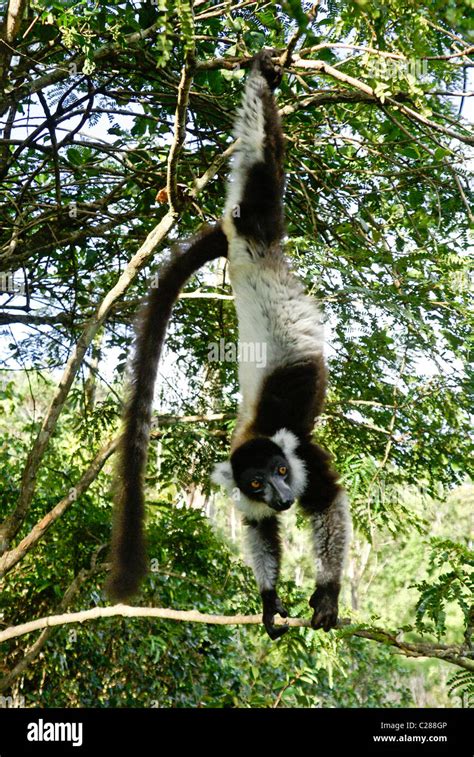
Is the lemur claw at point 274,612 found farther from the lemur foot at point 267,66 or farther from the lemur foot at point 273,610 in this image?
the lemur foot at point 267,66

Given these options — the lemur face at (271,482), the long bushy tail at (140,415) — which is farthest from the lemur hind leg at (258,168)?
the lemur face at (271,482)

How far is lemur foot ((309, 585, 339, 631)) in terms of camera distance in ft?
13.3

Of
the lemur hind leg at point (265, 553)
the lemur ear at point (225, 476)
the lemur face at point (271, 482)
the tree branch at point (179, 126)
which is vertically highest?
the tree branch at point (179, 126)

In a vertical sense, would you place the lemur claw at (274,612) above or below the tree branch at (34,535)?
below

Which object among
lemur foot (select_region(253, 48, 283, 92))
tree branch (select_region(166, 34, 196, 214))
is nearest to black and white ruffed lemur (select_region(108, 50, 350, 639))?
lemur foot (select_region(253, 48, 283, 92))

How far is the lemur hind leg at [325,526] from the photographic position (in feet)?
13.8

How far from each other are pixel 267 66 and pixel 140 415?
207 centimetres

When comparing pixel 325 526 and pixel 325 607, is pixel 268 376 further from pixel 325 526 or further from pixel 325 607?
pixel 325 607

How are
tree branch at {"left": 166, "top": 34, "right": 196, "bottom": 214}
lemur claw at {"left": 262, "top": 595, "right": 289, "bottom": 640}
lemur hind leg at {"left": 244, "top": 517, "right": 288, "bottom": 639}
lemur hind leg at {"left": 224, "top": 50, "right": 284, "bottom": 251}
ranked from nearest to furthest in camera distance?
tree branch at {"left": 166, "top": 34, "right": 196, "bottom": 214}
lemur hind leg at {"left": 224, "top": 50, "right": 284, "bottom": 251}
lemur claw at {"left": 262, "top": 595, "right": 289, "bottom": 640}
lemur hind leg at {"left": 244, "top": 517, "right": 288, "bottom": 639}

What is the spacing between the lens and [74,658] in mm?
7086

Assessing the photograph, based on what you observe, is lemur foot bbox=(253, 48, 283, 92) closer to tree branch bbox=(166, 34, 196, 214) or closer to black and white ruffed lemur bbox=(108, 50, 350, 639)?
black and white ruffed lemur bbox=(108, 50, 350, 639)

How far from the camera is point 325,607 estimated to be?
164 inches

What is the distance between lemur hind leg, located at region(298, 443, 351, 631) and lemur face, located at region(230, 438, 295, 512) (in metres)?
0.33

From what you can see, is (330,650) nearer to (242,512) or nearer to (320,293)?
(242,512)
